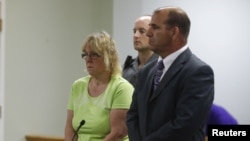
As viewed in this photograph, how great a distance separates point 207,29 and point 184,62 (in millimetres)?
2211

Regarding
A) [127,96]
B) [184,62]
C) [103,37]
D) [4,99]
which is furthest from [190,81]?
[4,99]

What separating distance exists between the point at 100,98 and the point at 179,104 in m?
0.62

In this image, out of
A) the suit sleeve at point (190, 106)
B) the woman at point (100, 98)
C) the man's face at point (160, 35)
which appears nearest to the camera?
the suit sleeve at point (190, 106)

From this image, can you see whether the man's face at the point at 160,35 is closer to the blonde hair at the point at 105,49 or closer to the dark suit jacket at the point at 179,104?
the dark suit jacket at the point at 179,104

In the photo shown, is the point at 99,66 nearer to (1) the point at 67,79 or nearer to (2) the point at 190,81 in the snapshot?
(2) the point at 190,81

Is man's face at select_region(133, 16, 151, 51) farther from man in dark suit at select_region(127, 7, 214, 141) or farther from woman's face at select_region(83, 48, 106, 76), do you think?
man in dark suit at select_region(127, 7, 214, 141)

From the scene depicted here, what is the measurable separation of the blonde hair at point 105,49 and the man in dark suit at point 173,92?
16.9 inches

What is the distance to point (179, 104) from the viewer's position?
6.24 feet

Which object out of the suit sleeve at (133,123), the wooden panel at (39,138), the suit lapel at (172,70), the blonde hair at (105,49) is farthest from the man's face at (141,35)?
the wooden panel at (39,138)

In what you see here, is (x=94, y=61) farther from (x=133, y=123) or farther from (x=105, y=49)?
(x=133, y=123)

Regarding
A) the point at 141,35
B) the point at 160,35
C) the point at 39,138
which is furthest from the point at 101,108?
the point at 39,138

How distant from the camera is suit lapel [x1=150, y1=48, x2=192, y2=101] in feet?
6.40

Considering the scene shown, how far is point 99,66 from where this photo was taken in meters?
2.46

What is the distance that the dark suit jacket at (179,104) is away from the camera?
1.87 m
